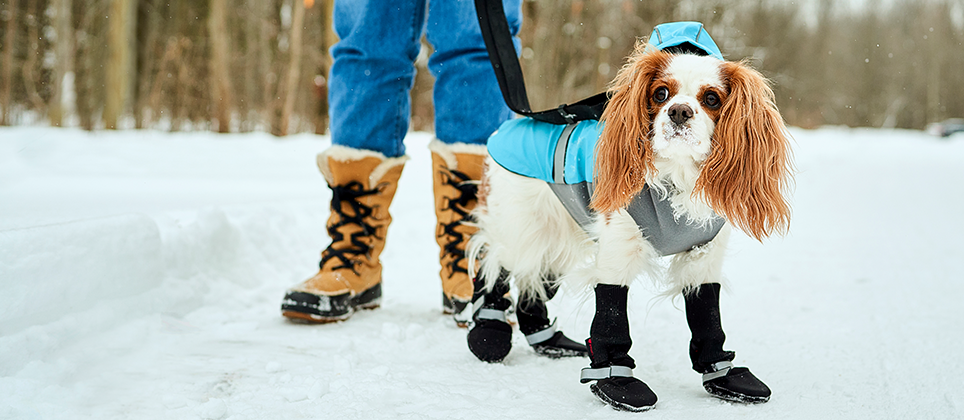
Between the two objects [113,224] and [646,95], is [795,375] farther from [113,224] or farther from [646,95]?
[113,224]

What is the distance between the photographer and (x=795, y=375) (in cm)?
166

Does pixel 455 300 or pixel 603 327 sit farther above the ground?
pixel 603 327

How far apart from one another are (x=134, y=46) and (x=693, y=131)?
1058cm

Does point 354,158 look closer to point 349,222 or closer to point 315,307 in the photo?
point 349,222

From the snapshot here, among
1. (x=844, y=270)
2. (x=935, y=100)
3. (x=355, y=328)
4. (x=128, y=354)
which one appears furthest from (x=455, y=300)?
(x=935, y=100)

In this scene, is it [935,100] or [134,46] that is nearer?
[134,46]

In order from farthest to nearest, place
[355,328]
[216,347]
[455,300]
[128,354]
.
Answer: [455,300], [355,328], [216,347], [128,354]

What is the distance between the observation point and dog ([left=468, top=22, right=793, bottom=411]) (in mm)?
1347

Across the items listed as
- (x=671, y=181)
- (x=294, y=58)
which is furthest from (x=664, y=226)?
(x=294, y=58)

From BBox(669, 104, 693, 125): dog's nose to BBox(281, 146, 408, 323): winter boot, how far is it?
1237mm

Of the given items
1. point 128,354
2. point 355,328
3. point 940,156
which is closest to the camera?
point 128,354

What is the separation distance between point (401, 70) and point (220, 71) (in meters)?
8.25

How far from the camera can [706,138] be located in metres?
1.33

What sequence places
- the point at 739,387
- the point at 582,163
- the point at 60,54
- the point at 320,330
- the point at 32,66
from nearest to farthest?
the point at 739,387
the point at 582,163
the point at 320,330
the point at 32,66
the point at 60,54
